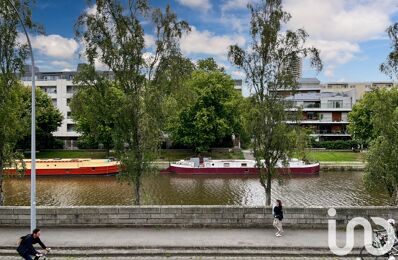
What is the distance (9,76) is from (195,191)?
2192 cm

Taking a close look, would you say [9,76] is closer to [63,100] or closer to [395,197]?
[395,197]

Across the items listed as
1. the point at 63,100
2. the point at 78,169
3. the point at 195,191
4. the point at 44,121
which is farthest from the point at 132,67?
the point at 63,100

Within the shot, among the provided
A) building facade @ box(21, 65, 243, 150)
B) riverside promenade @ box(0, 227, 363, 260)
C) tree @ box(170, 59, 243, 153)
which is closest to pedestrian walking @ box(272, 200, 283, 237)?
riverside promenade @ box(0, 227, 363, 260)

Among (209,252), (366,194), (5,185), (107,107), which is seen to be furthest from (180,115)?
(209,252)

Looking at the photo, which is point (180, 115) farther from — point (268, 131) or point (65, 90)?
point (268, 131)

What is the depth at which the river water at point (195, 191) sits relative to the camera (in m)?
32.1

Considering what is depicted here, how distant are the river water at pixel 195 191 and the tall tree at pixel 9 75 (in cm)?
943

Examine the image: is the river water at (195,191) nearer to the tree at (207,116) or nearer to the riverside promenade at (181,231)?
the riverside promenade at (181,231)

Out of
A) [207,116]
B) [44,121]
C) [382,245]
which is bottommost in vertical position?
[382,245]

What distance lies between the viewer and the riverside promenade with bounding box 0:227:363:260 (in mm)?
14977

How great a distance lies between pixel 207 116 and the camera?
5722 centimetres

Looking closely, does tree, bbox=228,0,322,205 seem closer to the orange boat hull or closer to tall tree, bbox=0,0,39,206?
tall tree, bbox=0,0,39,206

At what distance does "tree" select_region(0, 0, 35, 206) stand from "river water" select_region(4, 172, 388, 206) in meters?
9.39

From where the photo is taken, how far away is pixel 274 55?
20.1 metres
